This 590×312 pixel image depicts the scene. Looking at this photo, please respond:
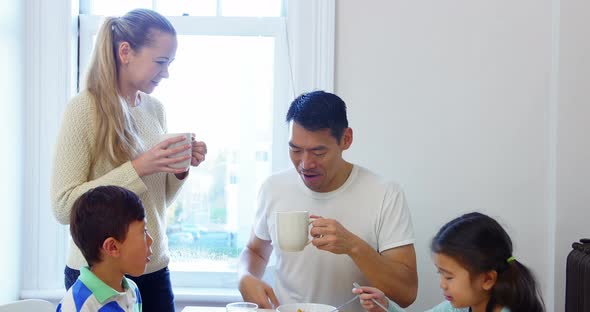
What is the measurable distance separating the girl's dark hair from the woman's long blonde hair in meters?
0.86

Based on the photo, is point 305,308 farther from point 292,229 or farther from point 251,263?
point 251,263

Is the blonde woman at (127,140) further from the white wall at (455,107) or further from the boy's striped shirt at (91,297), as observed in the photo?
the white wall at (455,107)

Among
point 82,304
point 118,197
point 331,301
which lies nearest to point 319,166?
point 331,301

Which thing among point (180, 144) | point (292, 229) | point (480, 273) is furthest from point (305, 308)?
point (180, 144)

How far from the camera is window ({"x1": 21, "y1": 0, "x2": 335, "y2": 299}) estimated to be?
97.5 inches

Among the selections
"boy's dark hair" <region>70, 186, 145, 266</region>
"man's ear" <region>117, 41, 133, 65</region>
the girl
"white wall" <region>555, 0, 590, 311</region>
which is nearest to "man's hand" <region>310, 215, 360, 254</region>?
the girl

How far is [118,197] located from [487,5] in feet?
4.97

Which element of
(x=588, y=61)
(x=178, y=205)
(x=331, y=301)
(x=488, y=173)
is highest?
(x=588, y=61)

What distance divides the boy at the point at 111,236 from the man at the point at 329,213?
357mm

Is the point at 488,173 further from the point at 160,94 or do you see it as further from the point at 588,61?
the point at 160,94

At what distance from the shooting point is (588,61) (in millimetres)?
2238

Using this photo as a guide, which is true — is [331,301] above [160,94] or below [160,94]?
below

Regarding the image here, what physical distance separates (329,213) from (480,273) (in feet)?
1.73

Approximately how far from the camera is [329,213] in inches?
76.1
